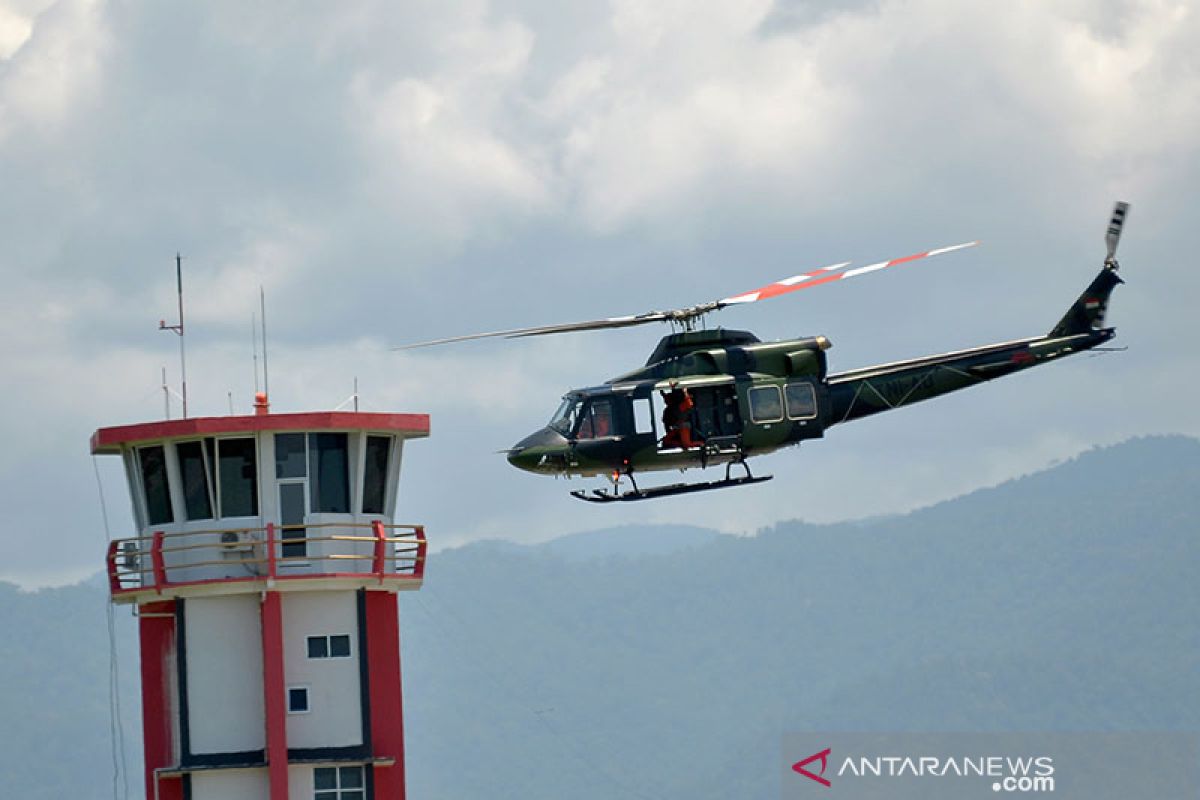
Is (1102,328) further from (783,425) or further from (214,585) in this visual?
(214,585)

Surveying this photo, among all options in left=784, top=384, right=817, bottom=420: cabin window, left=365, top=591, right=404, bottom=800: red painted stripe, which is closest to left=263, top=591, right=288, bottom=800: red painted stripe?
left=365, top=591, right=404, bottom=800: red painted stripe

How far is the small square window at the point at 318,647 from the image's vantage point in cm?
4925

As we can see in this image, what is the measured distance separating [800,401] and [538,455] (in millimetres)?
6384

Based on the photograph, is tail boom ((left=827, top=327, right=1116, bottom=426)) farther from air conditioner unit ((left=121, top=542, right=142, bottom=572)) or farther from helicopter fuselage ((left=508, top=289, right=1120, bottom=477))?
air conditioner unit ((left=121, top=542, right=142, bottom=572))

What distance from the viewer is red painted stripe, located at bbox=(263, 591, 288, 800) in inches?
1896

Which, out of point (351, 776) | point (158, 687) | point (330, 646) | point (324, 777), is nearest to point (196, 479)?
point (158, 687)

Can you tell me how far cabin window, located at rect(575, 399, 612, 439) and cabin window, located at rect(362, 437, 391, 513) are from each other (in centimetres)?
634

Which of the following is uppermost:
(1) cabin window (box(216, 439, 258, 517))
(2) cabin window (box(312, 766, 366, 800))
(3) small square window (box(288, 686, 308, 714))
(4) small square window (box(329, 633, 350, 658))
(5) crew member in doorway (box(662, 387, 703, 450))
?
(5) crew member in doorway (box(662, 387, 703, 450))

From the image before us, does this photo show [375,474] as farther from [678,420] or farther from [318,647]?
[678,420]

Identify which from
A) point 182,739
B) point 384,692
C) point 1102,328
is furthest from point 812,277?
point 182,739

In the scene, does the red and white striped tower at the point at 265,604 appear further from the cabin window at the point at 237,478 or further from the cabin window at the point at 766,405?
the cabin window at the point at 766,405

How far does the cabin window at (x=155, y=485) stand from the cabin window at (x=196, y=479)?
0.41 meters

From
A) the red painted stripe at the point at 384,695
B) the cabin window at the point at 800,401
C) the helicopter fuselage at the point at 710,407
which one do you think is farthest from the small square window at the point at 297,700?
A: the cabin window at the point at 800,401

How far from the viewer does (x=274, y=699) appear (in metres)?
48.3
